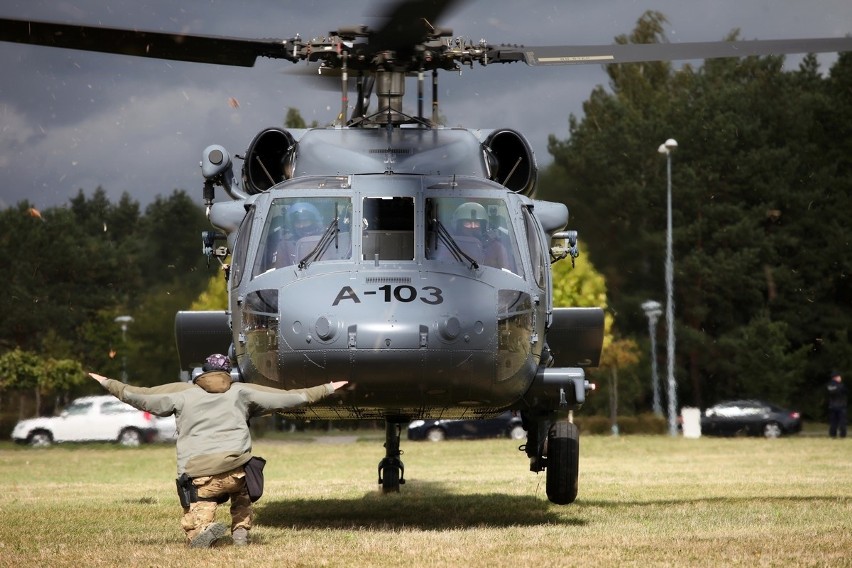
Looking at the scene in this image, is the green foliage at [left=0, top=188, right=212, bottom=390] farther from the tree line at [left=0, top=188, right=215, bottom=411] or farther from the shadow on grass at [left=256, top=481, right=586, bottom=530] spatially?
the shadow on grass at [left=256, top=481, right=586, bottom=530]

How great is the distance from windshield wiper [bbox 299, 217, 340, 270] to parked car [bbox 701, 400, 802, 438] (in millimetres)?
33584

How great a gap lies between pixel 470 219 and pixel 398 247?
649 millimetres

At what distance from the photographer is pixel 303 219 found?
35.4ft

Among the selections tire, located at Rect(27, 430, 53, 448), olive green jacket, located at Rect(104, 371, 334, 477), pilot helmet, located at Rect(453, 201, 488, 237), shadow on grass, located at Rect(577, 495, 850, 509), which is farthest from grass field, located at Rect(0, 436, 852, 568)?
tire, located at Rect(27, 430, 53, 448)

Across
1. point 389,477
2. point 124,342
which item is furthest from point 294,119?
point 389,477

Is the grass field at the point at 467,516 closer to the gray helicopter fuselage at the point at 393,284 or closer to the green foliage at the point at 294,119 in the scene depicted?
the gray helicopter fuselage at the point at 393,284

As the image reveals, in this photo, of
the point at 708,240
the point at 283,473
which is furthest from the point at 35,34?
the point at 708,240

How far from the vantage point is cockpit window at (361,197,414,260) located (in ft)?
34.6

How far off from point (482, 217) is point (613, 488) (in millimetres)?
6030

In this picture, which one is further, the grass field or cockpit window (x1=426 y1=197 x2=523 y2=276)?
cockpit window (x1=426 y1=197 x2=523 y2=276)

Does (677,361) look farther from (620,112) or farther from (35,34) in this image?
(35,34)

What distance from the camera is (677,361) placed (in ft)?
184

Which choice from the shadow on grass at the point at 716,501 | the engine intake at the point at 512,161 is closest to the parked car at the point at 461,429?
the shadow on grass at the point at 716,501

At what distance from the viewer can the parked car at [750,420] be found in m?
41.8
